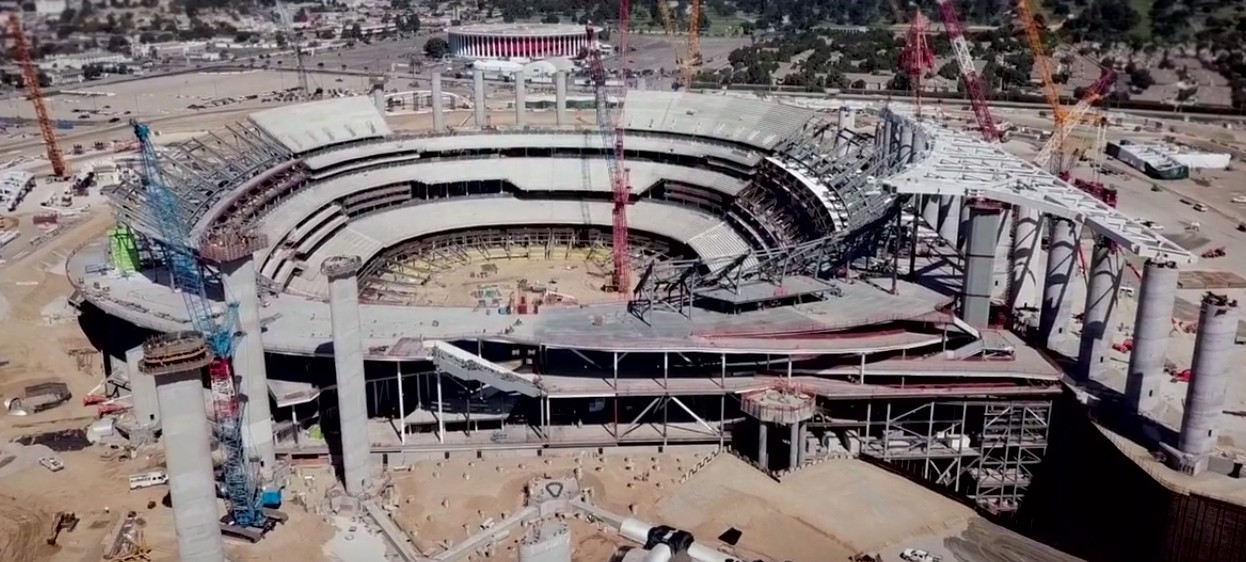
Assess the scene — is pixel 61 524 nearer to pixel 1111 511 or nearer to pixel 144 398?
pixel 144 398

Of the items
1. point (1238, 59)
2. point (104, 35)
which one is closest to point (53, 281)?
point (104, 35)

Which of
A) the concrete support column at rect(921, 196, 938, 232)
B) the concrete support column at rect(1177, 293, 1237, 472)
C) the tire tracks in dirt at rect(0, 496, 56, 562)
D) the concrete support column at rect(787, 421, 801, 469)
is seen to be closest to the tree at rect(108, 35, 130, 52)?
the tire tracks in dirt at rect(0, 496, 56, 562)

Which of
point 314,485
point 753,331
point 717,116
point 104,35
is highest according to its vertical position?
point 104,35

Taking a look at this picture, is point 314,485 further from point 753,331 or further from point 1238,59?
point 1238,59

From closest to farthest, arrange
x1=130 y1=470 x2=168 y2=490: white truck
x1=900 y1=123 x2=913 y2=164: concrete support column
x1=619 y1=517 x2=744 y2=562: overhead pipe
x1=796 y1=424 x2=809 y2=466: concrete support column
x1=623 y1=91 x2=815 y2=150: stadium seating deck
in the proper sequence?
x1=619 y1=517 x2=744 y2=562: overhead pipe
x1=130 y1=470 x2=168 y2=490: white truck
x1=796 y1=424 x2=809 y2=466: concrete support column
x1=900 y1=123 x2=913 y2=164: concrete support column
x1=623 y1=91 x2=815 y2=150: stadium seating deck

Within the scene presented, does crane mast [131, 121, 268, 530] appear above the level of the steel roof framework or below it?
below

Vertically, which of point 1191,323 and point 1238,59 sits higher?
point 1238,59

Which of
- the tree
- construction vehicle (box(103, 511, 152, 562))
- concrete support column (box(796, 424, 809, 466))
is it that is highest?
the tree

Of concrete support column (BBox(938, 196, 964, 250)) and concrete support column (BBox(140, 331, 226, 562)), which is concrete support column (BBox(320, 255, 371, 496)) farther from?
concrete support column (BBox(938, 196, 964, 250))
